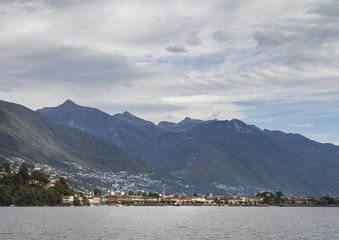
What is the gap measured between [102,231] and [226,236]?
1065 inches

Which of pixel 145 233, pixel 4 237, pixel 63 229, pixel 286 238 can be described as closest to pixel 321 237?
pixel 286 238

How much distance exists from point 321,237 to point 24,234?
59.6 meters

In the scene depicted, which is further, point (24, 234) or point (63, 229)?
point (63, 229)

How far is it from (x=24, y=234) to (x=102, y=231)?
18143mm

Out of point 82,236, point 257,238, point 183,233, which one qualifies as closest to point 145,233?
point 183,233

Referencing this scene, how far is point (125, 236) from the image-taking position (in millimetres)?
95688

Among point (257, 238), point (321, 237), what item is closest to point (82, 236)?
point (257, 238)

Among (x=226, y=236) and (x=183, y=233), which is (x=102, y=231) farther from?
(x=226, y=236)

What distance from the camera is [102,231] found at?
4193 inches

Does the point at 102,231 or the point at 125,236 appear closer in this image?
the point at 125,236

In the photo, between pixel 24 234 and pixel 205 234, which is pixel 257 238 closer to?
pixel 205 234

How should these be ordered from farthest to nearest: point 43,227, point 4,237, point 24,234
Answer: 1. point 43,227
2. point 24,234
3. point 4,237

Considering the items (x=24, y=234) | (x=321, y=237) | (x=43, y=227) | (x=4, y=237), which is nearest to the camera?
(x=4, y=237)

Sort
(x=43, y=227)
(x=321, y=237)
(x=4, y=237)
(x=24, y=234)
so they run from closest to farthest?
(x=4, y=237), (x=24, y=234), (x=321, y=237), (x=43, y=227)
